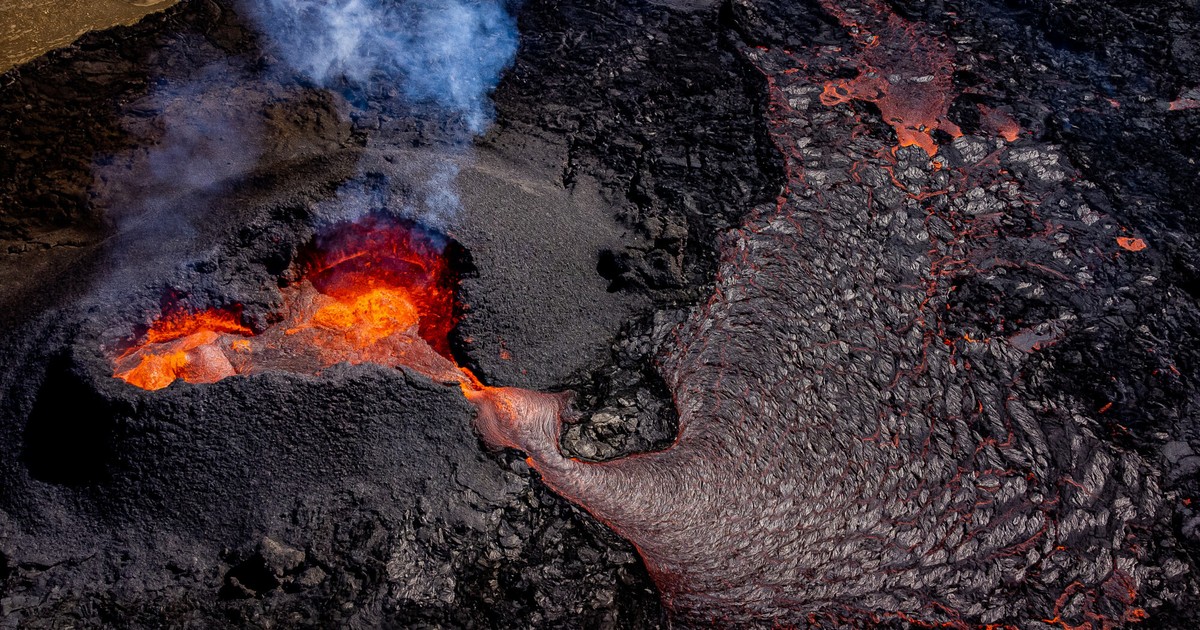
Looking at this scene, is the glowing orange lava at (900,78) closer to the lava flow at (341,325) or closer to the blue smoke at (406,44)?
the blue smoke at (406,44)

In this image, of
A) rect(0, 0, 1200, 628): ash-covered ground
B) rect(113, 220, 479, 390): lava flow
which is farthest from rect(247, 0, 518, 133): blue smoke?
rect(113, 220, 479, 390): lava flow

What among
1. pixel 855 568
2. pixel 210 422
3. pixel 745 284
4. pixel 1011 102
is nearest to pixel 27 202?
pixel 210 422

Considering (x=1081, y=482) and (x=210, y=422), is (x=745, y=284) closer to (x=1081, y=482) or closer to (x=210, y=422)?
(x=1081, y=482)

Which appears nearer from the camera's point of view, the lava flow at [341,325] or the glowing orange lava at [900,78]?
the lava flow at [341,325]

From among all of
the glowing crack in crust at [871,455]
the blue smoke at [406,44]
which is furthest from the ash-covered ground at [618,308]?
the blue smoke at [406,44]

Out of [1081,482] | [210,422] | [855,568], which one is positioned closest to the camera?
[210,422]

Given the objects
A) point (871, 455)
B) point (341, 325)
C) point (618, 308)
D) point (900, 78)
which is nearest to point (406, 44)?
point (341, 325)
